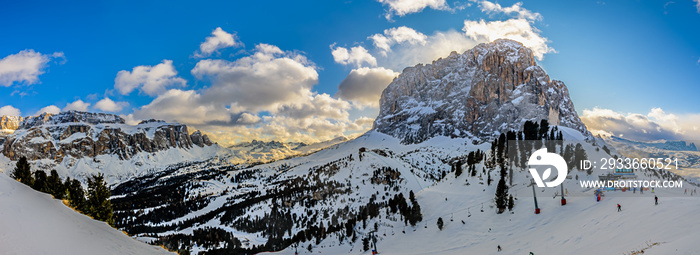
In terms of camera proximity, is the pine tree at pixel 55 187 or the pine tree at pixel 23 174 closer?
the pine tree at pixel 23 174

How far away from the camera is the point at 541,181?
7738cm

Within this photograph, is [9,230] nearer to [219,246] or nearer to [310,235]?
[310,235]

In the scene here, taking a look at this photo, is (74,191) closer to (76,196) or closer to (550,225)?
(76,196)

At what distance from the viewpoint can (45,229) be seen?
1430cm

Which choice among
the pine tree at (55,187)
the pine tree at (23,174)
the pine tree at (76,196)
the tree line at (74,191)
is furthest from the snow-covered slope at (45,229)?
the pine tree at (55,187)

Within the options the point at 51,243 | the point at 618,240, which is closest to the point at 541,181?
the point at 618,240

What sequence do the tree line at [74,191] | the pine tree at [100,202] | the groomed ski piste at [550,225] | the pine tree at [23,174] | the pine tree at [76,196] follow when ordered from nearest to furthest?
the groomed ski piste at [550,225] → the pine tree at [23,174] → the tree line at [74,191] → the pine tree at [100,202] → the pine tree at [76,196]

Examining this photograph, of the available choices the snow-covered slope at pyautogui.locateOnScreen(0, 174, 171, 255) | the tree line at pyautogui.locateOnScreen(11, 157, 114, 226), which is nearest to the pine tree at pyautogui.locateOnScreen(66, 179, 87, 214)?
the tree line at pyautogui.locateOnScreen(11, 157, 114, 226)

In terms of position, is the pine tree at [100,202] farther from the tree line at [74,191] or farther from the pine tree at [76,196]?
the pine tree at [76,196]

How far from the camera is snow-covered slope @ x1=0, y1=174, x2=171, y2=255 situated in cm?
1278

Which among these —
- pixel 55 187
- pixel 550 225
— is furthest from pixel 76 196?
pixel 550 225

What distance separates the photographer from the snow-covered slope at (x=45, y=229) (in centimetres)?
1278

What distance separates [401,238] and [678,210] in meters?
57.9

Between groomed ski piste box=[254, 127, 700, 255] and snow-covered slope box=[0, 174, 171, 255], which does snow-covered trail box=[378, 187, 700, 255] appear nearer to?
groomed ski piste box=[254, 127, 700, 255]
